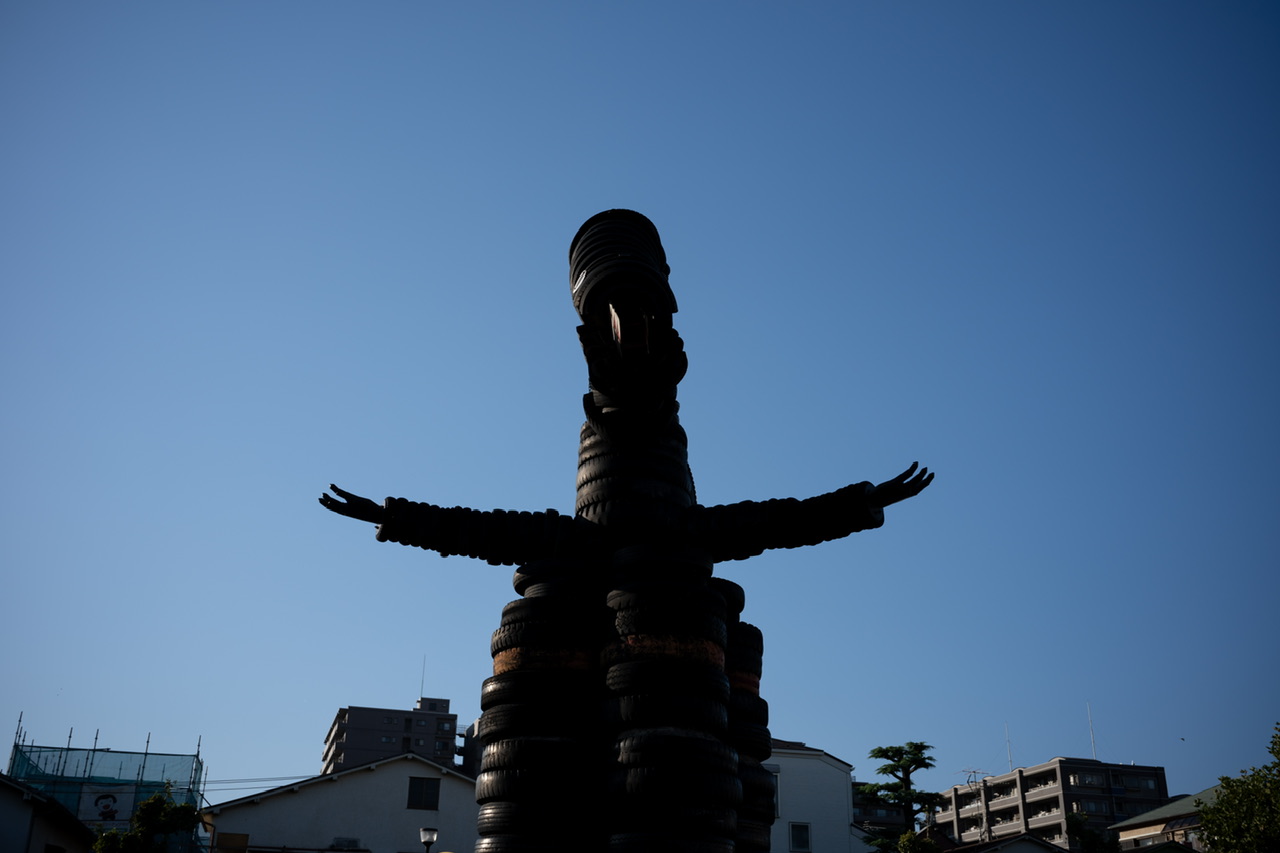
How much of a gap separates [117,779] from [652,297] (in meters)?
35.5

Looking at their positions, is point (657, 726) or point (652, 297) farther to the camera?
point (652, 297)

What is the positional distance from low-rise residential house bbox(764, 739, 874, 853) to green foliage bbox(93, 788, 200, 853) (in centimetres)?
2711

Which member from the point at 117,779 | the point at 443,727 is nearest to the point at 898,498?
the point at 117,779

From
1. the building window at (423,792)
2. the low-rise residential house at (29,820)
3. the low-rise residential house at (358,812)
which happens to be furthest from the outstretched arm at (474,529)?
the building window at (423,792)

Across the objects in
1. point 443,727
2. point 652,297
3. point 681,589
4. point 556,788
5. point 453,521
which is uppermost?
point 443,727

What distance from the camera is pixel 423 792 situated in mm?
37406

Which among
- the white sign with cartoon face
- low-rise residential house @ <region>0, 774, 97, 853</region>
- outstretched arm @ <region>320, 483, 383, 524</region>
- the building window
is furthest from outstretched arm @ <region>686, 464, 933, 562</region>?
the white sign with cartoon face

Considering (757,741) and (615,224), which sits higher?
(615,224)

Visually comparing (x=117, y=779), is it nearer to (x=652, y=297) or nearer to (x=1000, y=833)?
(x=652, y=297)

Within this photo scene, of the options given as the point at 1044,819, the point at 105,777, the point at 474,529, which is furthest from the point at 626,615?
the point at 1044,819

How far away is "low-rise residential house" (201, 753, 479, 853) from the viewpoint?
3544 cm

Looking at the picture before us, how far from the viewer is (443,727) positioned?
11388cm

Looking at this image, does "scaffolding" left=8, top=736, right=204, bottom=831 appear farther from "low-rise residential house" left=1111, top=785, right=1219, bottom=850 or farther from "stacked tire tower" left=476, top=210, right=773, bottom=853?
"low-rise residential house" left=1111, top=785, right=1219, bottom=850

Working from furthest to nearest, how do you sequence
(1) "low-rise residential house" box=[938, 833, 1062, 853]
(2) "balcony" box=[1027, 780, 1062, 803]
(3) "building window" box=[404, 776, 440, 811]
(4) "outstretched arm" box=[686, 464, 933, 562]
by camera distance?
(2) "balcony" box=[1027, 780, 1062, 803]
(1) "low-rise residential house" box=[938, 833, 1062, 853]
(3) "building window" box=[404, 776, 440, 811]
(4) "outstretched arm" box=[686, 464, 933, 562]
